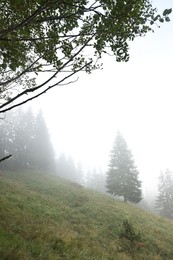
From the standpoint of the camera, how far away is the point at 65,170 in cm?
8150

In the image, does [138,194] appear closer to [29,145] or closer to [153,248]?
[153,248]

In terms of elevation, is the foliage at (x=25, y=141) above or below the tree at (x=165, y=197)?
above

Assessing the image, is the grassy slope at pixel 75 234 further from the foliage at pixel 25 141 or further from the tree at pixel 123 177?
the foliage at pixel 25 141

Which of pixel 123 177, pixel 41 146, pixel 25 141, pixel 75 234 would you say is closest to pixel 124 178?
pixel 123 177

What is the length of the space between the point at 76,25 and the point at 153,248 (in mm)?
16306

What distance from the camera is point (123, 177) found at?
3791cm

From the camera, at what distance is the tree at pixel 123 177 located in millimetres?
36438

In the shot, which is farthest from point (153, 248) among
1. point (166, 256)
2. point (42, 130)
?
point (42, 130)

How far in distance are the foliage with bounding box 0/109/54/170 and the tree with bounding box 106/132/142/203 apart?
20677 millimetres

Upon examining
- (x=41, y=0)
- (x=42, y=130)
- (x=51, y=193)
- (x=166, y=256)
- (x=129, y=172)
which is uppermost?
(x=42, y=130)

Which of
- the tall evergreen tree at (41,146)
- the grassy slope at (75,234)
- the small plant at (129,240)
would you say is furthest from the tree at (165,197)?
the small plant at (129,240)

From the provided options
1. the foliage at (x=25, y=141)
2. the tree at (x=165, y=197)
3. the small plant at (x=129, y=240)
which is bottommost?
the small plant at (x=129, y=240)

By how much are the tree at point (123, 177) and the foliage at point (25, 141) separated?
20.7 meters

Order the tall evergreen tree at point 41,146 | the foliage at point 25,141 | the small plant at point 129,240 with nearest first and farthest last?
the small plant at point 129,240
the foliage at point 25,141
the tall evergreen tree at point 41,146
